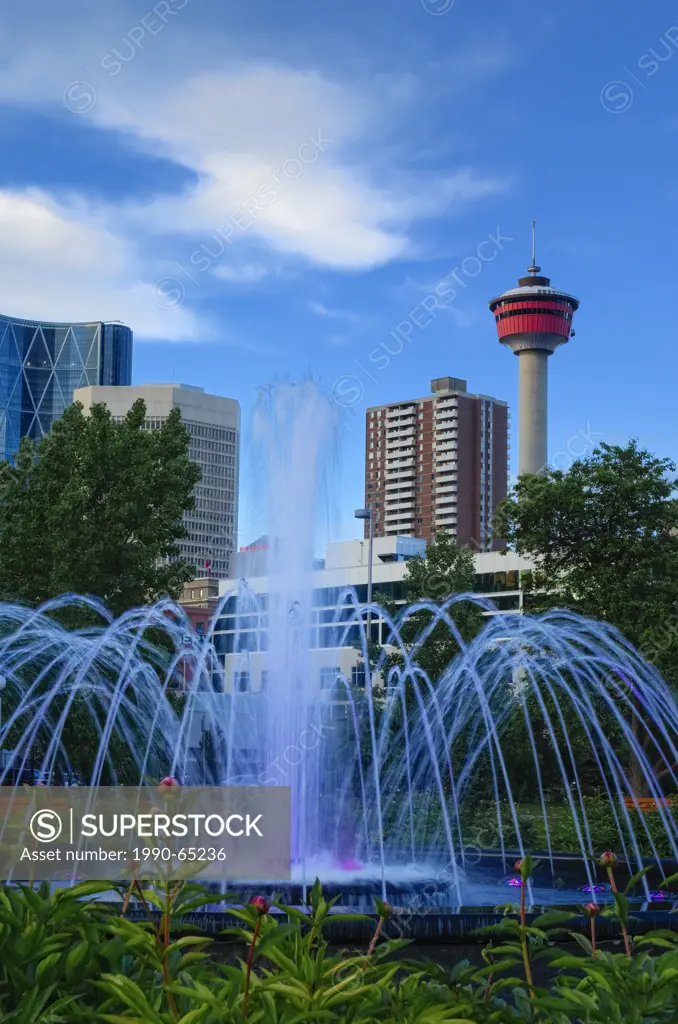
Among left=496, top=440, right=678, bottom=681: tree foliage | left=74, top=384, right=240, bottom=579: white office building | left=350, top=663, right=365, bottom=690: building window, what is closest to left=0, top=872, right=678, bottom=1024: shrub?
left=496, top=440, right=678, bottom=681: tree foliage

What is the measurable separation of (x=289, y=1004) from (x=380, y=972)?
2.02 feet

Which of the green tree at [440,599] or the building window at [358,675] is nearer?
the green tree at [440,599]

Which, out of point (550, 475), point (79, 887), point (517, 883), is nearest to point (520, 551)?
point (550, 475)

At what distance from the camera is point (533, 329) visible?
13112 centimetres

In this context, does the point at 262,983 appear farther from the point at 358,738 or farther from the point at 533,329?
the point at 533,329

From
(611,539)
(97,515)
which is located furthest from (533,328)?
(97,515)

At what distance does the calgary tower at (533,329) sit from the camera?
422 ft

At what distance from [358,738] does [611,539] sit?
12.1 m

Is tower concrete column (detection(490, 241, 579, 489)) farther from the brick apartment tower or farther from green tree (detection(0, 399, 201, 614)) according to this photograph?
green tree (detection(0, 399, 201, 614))

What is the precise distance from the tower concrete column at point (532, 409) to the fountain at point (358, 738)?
258 feet

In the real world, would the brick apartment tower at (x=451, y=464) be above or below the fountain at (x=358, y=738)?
above

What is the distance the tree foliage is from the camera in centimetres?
3425

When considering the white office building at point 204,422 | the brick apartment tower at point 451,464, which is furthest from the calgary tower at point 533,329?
the white office building at point 204,422

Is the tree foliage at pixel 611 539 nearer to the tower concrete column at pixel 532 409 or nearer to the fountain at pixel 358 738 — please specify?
the fountain at pixel 358 738
